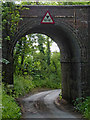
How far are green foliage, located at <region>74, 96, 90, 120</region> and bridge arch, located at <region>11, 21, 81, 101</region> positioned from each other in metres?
0.39

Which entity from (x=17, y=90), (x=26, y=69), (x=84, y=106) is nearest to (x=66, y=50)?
(x=84, y=106)

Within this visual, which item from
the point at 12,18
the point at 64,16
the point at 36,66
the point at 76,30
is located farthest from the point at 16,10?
the point at 36,66

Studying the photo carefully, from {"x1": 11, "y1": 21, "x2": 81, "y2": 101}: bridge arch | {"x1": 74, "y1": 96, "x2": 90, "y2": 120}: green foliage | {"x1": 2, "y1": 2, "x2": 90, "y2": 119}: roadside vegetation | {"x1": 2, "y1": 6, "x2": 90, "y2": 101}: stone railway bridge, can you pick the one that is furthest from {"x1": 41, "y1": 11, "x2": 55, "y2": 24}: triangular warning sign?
{"x1": 74, "y1": 96, "x2": 90, "y2": 120}: green foliage

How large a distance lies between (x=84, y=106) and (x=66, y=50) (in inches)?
180

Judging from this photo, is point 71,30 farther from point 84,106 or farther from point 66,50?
point 84,106

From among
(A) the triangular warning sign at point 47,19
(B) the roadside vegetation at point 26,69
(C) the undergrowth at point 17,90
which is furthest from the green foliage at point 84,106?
(A) the triangular warning sign at point 47,19

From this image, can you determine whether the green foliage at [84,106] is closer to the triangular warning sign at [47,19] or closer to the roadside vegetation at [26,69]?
the roadside vegetation at [26,69]

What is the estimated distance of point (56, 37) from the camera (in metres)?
13.2

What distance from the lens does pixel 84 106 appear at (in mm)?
9797

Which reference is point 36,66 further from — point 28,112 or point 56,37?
point 28,112

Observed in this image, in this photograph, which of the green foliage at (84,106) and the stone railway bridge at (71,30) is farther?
the stone railway bridge at (71,30)

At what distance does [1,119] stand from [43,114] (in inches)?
122

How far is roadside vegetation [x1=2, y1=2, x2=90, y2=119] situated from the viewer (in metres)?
9.18

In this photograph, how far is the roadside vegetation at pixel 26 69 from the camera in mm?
9182
